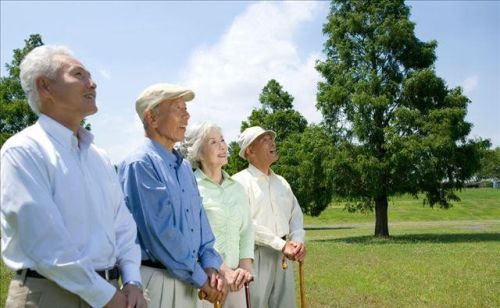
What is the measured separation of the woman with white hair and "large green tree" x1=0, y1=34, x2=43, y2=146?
26030mm

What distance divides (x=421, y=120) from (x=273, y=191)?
76.0 feet

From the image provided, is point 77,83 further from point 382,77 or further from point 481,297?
point 382,77

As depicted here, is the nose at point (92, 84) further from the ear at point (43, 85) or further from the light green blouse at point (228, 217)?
the light green blouse at point (228, 217)

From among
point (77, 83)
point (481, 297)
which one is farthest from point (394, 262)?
point (77, 83)

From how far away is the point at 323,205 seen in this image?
40.1 meters

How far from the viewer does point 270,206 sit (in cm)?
602

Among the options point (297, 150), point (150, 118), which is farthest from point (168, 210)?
point (297, 150)

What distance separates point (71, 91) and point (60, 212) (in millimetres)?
640

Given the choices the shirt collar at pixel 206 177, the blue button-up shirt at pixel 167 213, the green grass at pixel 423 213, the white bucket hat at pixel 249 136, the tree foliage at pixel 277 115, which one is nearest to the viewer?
the blue button-up shirt at pixel 167 213

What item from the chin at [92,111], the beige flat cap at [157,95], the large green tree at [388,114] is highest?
the large green tree at [388,114]

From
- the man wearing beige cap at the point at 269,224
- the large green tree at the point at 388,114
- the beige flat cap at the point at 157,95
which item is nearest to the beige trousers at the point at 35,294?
the beige flat cap at the point at 157,95

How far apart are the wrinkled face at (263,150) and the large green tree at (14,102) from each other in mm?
25207

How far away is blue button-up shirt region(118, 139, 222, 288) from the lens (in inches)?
148

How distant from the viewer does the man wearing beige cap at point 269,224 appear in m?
5.75
